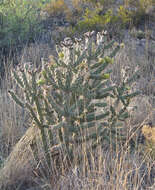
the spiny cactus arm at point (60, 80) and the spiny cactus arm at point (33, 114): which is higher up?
the spiny cactus arm at point (60, 80)

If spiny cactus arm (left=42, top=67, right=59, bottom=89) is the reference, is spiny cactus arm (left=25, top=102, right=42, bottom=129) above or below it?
below

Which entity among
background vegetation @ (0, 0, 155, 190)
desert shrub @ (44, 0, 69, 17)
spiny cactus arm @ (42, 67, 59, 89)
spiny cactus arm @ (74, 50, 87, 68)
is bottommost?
background vegetation @ (0, 0, 155, 190)

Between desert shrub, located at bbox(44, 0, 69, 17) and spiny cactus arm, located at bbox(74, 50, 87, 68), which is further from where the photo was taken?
desert shrub, located at bbox(44, 0, 69, 17)

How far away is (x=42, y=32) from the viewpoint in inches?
325

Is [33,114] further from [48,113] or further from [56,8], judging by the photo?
[56,8]

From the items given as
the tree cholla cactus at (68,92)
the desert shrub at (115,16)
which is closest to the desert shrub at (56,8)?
the desert shrub at (115,16)

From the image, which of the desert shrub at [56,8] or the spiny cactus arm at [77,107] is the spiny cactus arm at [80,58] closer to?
the spiny cactus arm at [77,107]

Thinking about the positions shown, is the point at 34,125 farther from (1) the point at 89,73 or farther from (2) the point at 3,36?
(2) the point at 3,36

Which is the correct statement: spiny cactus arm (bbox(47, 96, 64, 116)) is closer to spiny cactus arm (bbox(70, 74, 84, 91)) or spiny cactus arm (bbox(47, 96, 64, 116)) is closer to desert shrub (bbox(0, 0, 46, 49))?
spiny cactus arm (bbox(70, 74, 84, 91))

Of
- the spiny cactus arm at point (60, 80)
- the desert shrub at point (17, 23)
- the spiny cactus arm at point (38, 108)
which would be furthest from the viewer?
the desert shrub at point (17, 23)

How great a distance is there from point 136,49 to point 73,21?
9.29 ft

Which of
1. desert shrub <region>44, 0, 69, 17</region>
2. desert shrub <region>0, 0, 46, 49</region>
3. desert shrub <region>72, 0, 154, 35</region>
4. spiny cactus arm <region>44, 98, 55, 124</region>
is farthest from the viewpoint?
desert shrub <region>44, 0, 69, 17</region>

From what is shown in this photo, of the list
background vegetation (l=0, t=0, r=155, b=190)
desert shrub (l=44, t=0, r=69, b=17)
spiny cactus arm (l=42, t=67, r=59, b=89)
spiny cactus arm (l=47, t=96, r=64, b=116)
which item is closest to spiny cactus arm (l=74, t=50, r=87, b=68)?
background vegetation (l=0, t=0, r=155, b=190)

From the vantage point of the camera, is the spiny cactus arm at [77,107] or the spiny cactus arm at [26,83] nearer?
the spiny cactus arm at [26,83]
